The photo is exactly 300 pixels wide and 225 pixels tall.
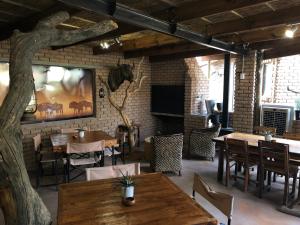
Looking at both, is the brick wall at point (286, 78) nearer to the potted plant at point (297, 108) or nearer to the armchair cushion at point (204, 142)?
the potted plant at point (297, 108)

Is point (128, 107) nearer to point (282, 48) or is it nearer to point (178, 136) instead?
point (178, 136)

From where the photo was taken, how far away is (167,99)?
7746 mm

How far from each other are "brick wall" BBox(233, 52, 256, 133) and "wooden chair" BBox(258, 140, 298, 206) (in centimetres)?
206

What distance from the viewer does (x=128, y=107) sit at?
7293mm

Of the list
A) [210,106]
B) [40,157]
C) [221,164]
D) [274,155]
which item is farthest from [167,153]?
[210,106]

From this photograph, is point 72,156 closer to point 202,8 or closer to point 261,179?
point 261,179

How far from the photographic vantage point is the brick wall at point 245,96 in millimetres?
5797

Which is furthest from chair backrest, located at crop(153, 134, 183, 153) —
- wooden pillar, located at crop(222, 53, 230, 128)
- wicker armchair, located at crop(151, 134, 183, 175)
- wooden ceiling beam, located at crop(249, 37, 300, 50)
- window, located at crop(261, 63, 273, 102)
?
window, located at crop(261, 63, 273, 102)

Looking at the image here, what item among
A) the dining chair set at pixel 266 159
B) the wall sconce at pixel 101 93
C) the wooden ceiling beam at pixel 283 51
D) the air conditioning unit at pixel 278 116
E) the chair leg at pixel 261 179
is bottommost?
the chair leg at pixel 261 179

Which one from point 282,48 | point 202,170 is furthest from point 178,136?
point 282,48

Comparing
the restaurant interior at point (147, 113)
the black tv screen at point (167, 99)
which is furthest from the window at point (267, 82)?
the black tv screen at point (167, 99)

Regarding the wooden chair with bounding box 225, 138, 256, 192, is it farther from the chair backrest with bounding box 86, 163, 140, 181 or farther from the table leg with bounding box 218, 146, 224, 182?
the chair backrest with bounding box 86, 163, 140, 181

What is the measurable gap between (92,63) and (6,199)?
4462 millimetres

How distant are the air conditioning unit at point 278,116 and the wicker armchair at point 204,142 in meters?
1.37
